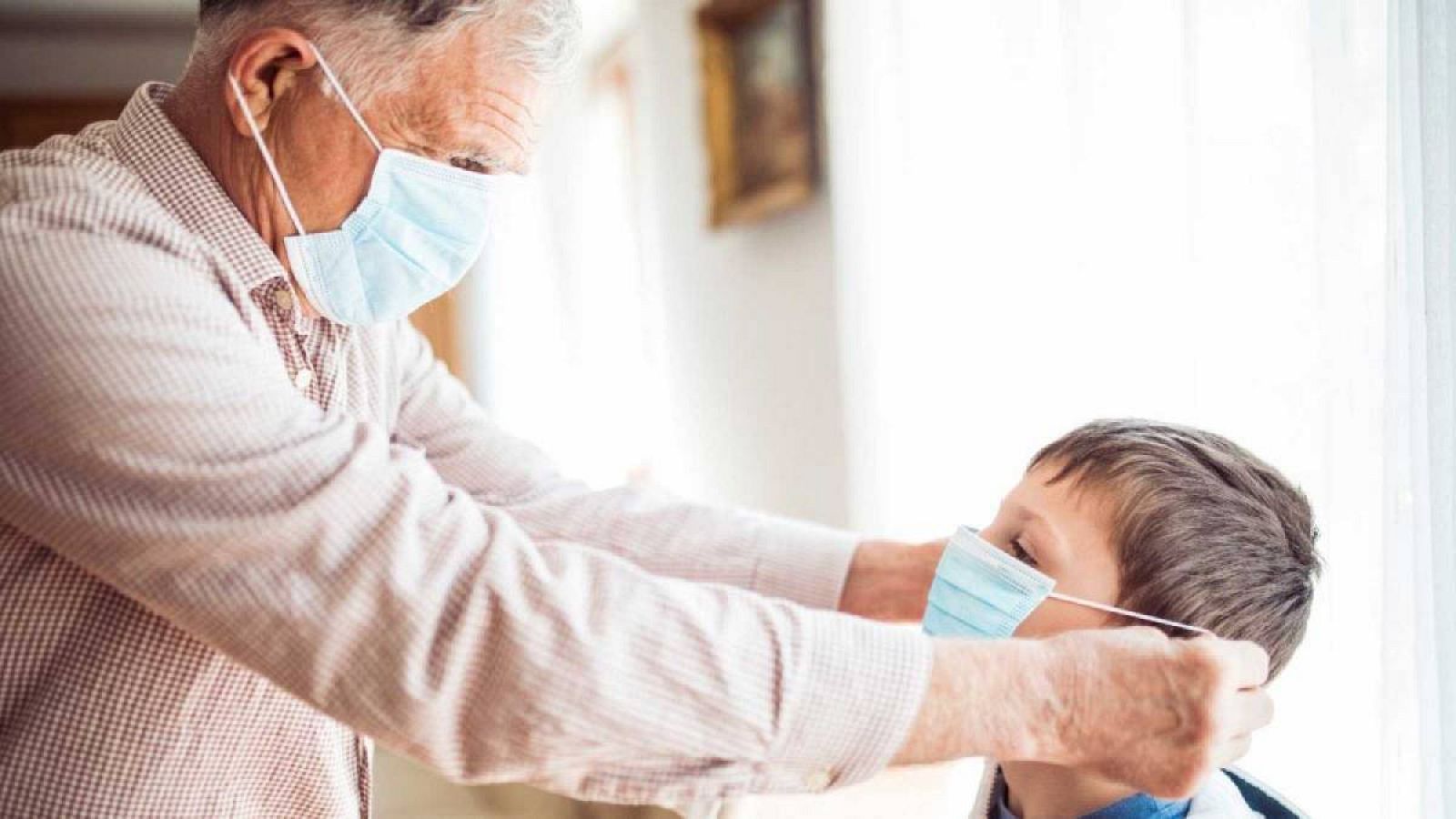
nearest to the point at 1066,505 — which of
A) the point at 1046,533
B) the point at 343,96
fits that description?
the point at 1046,533

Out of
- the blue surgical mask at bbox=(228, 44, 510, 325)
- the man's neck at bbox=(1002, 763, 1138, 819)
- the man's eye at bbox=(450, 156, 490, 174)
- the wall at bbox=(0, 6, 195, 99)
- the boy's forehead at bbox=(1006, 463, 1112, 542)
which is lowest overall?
the man's neck at bbox=(1002, 763, 1138, 819)

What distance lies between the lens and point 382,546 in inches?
33.3

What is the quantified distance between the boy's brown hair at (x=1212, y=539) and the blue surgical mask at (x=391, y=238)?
2.16ft

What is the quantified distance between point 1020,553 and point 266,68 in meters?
0.82

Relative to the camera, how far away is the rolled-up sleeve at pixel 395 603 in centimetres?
83

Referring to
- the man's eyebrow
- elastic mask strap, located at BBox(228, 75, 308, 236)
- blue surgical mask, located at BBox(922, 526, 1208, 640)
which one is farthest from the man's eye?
blue surgical mask, located at BBox(922, 526, 1208, 640)

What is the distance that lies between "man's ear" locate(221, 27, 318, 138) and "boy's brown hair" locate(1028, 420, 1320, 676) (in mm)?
812

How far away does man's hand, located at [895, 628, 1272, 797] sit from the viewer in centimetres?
85

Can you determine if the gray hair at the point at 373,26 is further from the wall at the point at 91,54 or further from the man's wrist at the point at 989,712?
the wall at the point at 91,54

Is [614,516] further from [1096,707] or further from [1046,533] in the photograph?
[1096,707]

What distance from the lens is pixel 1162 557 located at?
1153 millimetres

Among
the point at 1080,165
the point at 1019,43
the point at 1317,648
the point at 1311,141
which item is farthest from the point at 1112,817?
the point at 1019,43

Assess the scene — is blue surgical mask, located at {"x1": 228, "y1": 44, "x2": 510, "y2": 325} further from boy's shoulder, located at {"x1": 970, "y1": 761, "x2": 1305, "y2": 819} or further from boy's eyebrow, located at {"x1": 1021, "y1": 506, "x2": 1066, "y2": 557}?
boy's shoulder, located at {"x1": 970, "y1": 761, "x2": 1305, "y2": 819}

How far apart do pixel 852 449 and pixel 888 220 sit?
454mm
